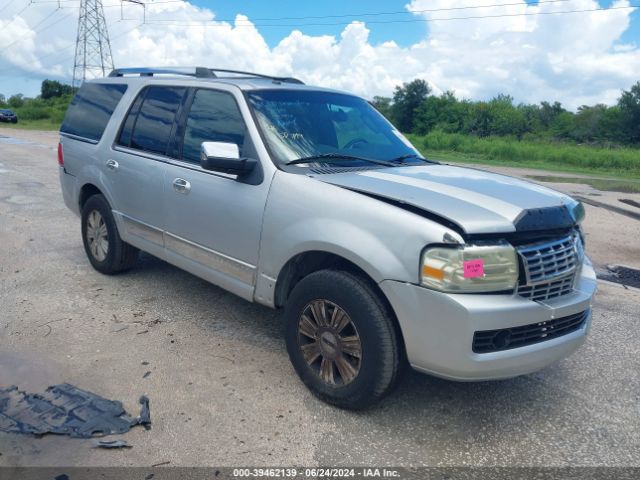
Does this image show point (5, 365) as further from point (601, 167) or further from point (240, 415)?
point (601, 167)

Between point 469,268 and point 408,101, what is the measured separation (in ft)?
201

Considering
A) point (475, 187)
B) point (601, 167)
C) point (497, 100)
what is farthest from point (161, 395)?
point (497, 100)

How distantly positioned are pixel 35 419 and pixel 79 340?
1.06 metres

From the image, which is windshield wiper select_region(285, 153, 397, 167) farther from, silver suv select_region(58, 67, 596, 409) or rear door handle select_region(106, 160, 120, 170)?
rear door handle select_region(106, 160, 120, 170)

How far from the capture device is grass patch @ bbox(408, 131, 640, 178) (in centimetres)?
2653

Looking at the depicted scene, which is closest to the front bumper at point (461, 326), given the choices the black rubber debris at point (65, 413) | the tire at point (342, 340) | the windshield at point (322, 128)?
the tire at point (342, 340)

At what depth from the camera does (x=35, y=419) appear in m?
3.07

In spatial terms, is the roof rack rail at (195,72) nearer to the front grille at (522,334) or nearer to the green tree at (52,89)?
the front grille at (522,334)

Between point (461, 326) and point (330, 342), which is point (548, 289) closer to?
point (461, 326)

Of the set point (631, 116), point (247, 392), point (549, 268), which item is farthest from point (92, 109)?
point (631, 116)

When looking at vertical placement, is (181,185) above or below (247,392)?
above

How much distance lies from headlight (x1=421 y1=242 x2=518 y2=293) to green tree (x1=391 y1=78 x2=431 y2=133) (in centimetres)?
5932

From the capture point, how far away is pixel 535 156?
1238 inches

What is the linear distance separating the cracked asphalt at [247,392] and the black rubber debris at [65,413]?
62 mm
